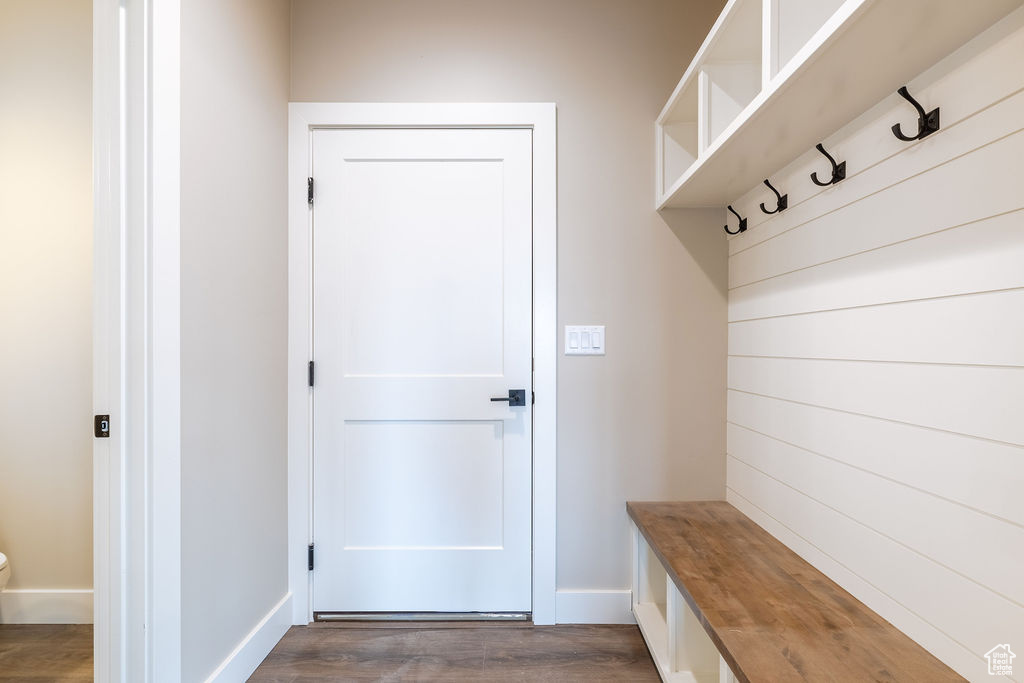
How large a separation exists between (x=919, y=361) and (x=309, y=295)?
197 centimetres

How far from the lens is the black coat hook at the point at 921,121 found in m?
1.00

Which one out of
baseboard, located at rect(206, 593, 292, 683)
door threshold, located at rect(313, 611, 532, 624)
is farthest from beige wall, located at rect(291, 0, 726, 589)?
baseboard, located at rect(206, 593, 292, 683)

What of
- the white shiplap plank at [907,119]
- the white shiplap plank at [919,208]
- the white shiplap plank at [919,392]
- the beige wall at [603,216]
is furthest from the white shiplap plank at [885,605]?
the white shiplap plank at [907,119]

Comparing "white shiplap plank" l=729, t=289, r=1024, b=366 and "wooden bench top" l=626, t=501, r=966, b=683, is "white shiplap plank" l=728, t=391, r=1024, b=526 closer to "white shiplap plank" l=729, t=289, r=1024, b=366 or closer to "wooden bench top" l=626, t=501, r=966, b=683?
"white shiplap plank" l=729, t=289, r=1024, b=366

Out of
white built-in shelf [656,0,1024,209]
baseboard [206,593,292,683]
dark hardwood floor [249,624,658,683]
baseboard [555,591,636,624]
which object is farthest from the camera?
baseboard [555,591,636,624]

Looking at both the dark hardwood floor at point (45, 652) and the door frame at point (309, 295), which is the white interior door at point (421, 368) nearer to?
the door frame at point (309, 295)

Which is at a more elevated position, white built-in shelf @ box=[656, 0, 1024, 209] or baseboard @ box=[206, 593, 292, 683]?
white built-in shelf @ box=[656, 0, 1024, 209]

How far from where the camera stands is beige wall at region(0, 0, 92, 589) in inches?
81.5

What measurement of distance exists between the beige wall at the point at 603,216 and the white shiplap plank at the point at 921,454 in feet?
1.72

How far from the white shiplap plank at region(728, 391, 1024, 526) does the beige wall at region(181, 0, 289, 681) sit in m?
1.76

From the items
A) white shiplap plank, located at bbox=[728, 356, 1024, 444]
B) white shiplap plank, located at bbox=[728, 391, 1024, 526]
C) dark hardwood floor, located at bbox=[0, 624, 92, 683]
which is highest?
white shiplap plank, located at bbox=[728, 356, 1024, 444]

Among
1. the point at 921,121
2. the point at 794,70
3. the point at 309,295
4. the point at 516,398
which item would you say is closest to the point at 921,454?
the point at 921,121

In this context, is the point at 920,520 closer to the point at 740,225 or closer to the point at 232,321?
the point at 740,225

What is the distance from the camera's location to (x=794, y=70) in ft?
3.31
